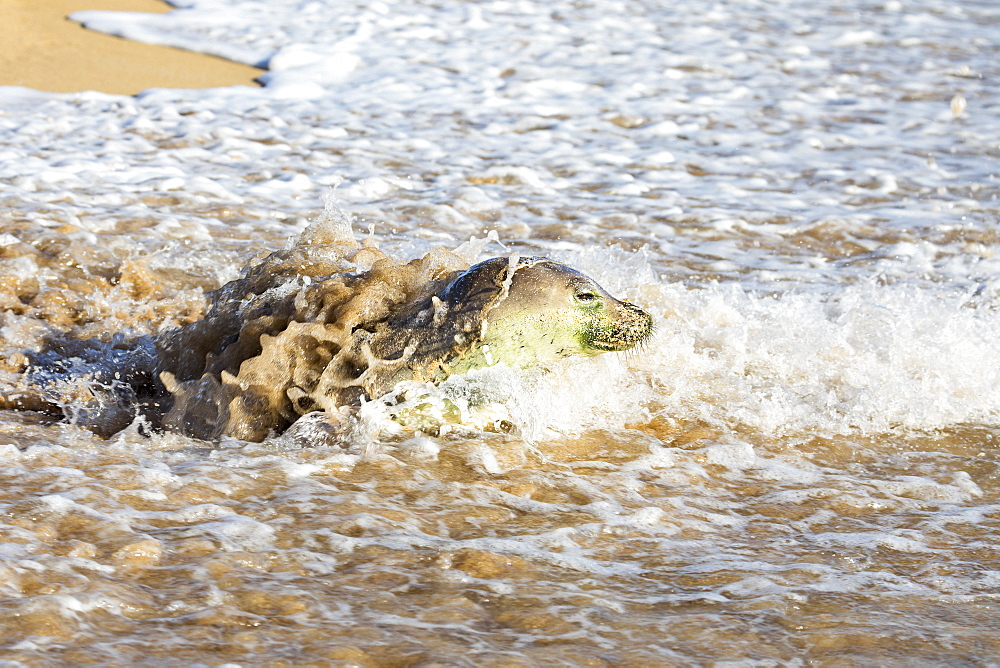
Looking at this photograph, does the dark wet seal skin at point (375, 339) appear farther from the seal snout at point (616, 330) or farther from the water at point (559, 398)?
the water at point (559, 398)

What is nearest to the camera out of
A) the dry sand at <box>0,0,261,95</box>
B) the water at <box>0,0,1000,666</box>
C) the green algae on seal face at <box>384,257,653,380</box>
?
the water at <box>0,0,1000,666</box>

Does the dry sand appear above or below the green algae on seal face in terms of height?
below

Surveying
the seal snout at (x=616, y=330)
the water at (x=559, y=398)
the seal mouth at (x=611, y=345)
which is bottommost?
the water at (x=559, y=398)

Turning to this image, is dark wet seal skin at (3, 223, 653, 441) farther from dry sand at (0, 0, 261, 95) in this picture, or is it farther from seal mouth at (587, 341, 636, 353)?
dry sand at (0, 0, 261, 95)

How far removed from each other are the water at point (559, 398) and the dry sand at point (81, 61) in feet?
1.17

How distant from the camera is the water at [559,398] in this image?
1937 mm

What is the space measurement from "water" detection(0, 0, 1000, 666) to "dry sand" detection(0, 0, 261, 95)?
355mm

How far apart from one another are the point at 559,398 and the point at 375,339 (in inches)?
24.5

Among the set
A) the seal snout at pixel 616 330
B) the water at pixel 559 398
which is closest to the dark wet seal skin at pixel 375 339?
the seal snout at pixel 616 330

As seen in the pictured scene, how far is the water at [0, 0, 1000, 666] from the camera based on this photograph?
1.94 meters

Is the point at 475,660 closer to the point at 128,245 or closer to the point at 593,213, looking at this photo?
the point at 128,245

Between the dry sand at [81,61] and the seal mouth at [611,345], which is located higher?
the seal mouth at [611,345]

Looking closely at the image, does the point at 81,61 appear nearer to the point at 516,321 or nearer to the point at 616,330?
the point at 516,321

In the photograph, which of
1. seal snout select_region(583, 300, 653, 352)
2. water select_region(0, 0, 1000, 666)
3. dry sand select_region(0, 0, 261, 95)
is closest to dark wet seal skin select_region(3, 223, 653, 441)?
seal snout select_region(583, 300, 653, 352)
